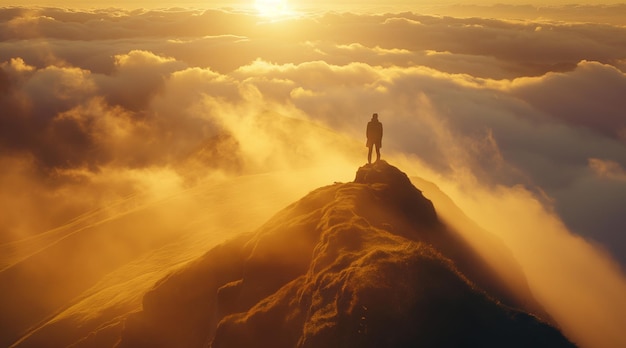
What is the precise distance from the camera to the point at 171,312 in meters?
22.2

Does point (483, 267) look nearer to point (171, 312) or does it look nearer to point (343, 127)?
point (171, 312)

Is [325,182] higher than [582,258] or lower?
higher

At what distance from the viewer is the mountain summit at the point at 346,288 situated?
42.5 feet

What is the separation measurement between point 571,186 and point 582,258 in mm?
84971

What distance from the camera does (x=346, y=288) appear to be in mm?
14250

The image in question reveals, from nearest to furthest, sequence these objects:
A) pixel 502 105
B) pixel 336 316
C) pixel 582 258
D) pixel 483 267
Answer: pixel 336 316, pixel 483 267, pixel 582 258, pixel 502 105

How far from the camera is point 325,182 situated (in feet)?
153

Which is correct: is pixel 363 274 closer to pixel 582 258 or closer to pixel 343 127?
pixel 582 258

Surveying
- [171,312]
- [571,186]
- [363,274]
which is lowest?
[571,186]

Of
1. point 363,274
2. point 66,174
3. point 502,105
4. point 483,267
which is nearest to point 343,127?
point 502,105

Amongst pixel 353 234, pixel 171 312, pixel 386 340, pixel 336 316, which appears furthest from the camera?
pixel 171 312

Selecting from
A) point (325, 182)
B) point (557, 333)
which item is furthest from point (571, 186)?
point (557, 333)

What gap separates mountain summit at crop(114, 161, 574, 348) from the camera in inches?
510

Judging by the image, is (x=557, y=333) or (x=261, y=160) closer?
(x=557, y=333)
